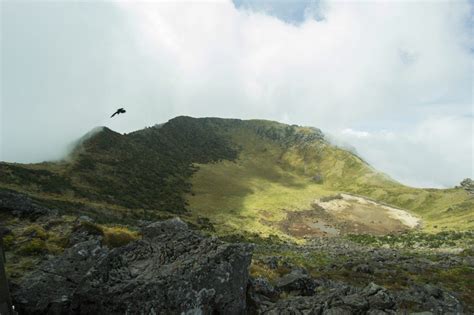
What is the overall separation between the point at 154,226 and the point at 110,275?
6.10 m

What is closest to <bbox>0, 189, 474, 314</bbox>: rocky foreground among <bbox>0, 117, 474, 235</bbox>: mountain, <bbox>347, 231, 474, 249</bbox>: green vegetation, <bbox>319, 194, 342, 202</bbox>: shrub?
<bbox>0, 117, 474, 235</bbox>: mountain

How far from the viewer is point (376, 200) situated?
111188 mm

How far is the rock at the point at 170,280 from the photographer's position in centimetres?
987

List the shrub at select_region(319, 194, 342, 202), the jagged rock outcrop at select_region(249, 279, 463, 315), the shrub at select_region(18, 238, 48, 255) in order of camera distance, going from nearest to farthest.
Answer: the jagged rock outcrop at select_region(249, 279, 463, 315)
the shrub at select_region(18, 238, 48, 255)
the shrub at select_region(319, 194, 342, 202)

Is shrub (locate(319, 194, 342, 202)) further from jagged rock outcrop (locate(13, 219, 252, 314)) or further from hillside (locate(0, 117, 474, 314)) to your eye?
jagged rock outcrop (locate(13, 219, 252, 314))

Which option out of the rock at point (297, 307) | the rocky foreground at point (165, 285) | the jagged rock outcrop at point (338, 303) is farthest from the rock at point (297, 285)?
the rock at point (297, 307)

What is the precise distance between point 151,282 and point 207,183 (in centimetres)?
11077

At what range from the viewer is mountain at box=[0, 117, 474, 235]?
221 feet

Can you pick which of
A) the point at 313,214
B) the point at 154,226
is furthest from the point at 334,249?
the point at 154,226

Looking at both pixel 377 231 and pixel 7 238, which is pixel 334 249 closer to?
pixel 377 231

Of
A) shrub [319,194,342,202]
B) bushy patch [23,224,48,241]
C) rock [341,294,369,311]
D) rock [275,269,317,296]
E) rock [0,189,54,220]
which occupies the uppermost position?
shrub [319,194,342,202]

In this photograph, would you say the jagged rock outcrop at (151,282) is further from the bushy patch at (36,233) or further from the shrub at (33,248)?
the bushy patch at (36,233)

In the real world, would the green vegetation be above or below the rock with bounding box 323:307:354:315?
below

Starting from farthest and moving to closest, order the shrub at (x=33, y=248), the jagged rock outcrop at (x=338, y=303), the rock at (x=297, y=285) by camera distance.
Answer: the rock at (x=297, y=285), the shrub at (x=33, y=248), the jagged rock outcrop at (x=338, y=303)
